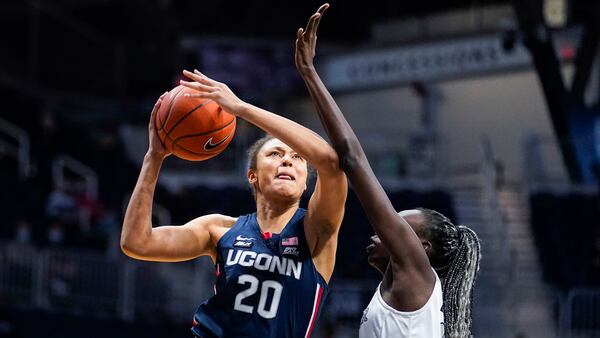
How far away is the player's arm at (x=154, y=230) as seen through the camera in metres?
4.66

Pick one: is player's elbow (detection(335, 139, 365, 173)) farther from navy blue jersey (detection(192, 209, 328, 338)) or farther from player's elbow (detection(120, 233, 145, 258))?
player's elbow (detection(120, 233, 145, 258))

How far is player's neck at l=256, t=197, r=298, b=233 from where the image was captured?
15.1ft

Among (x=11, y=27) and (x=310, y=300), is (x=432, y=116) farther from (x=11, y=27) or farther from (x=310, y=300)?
(x=310, y=300)

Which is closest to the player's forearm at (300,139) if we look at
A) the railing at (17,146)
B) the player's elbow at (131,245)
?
the player's elbow at (131,245)

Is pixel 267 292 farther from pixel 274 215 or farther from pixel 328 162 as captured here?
pixel 328 162

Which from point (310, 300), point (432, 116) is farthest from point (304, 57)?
point (432, 116)

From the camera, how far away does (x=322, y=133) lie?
766 inches

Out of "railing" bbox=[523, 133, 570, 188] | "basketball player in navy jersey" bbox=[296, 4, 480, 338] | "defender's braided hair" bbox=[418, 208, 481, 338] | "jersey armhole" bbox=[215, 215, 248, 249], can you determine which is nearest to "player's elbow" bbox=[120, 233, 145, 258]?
"jersey armhole" bbox=[215, 215, 248, 249]

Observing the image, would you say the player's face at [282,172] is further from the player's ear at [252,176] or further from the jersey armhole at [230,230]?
the jersey armhole at [230,230]

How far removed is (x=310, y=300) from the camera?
14.7ft

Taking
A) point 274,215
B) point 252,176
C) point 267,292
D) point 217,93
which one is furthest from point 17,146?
point 217,93

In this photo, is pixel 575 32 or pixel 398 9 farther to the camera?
pixel 398 9

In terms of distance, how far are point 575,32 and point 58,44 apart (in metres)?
10.6

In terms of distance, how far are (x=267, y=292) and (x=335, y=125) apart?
34.1 inches
